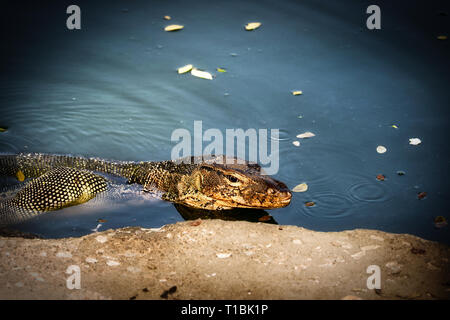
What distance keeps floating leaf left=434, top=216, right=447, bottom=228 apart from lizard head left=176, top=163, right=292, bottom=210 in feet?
6.41

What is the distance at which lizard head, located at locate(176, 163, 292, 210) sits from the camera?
5621 mm

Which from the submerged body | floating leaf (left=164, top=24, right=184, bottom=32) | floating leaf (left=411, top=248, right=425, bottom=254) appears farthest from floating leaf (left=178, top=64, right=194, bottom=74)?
floating leaf (left=411, top=248, right=425, bottom=254)

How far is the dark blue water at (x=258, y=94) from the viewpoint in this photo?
6.39 metres

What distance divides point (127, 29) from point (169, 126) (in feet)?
12.2

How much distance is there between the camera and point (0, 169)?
23.6 feet

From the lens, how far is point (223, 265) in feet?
15.1

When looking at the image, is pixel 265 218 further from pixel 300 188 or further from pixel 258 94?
pixel 258 94

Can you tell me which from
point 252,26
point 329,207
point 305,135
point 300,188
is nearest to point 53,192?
point 300,188

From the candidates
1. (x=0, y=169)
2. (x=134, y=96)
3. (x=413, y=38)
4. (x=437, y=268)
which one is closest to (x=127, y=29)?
(x=134, y=96)

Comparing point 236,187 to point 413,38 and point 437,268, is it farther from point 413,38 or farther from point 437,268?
point 413,38

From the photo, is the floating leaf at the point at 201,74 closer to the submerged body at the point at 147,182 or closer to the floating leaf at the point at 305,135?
the floating leaf at the point at 305,135

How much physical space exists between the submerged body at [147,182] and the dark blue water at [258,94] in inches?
10.4

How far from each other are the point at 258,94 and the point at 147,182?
3.00 meters

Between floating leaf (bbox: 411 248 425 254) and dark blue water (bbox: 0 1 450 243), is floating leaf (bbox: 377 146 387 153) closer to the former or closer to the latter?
dark blue water (bbox: 0 1 450 243)
